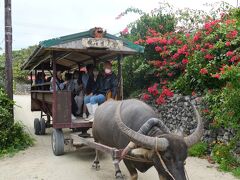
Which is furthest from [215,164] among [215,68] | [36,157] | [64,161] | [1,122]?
[1,122]

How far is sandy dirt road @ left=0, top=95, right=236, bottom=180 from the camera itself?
6.23 meters

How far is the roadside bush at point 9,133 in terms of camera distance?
8.23m

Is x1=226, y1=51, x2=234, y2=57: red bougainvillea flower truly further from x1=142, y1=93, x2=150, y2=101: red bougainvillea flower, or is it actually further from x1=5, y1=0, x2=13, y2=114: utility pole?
x1=5, y1=0, x2=13, y2=114: utility pole

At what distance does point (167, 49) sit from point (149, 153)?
627cm

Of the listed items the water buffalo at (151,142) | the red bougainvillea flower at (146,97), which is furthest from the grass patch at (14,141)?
the water buffalo at (151,142)

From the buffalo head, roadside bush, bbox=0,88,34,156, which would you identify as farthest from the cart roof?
the buffalo head

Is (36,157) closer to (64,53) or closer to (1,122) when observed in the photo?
(1,122)

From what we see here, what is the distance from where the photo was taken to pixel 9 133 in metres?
8.41

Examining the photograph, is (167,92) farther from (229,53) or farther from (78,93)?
(78,93)

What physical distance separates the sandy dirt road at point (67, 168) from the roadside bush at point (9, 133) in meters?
0.34

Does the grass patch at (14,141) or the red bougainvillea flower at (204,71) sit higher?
the red bougainvillea flower at (204,71)

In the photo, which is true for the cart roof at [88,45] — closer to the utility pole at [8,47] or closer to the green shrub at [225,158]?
the utility pole at [8,47]

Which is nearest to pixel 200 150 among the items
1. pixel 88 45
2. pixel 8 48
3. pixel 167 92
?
pixel 167 92

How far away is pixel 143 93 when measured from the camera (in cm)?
1066
